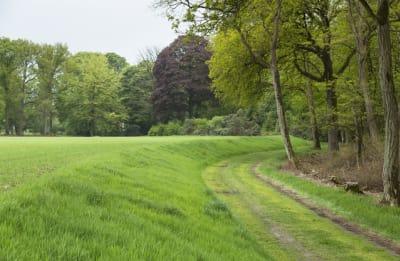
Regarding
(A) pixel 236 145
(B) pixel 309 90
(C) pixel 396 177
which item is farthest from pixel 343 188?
(A) pixel 236 145

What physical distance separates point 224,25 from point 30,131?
80332mm

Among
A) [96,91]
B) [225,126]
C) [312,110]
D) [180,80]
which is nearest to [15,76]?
[96,91]

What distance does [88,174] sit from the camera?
12.7m

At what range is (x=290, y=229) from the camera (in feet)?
40.4

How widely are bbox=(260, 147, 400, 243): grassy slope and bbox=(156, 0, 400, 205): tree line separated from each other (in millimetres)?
938

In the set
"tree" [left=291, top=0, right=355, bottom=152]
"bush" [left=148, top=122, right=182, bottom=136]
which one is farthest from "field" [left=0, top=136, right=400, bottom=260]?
"bush" [left=148, top=122, right=182, bottom=136]

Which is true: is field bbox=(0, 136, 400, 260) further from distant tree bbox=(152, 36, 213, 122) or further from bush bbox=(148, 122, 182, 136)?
distant tree bbox=(152, 36, 213, 122)

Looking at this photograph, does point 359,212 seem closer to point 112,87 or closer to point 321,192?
point 321,192

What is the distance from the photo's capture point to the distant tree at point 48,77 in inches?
3396

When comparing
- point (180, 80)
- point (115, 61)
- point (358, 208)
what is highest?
point (115, 61)

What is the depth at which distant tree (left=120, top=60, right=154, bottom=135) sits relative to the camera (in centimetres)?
8631

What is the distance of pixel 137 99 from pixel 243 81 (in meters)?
54.1

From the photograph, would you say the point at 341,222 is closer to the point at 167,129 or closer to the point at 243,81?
the point at 243,81

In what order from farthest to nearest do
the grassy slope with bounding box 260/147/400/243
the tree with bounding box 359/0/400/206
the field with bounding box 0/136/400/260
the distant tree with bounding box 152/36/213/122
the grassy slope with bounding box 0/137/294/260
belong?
1. the distant tree with bounding box 152/36/213/122
2. the tree with bounding box 359/0/400/206
3. the grassy slope with bounding box 260/147/400/243
4. the field with bounding box 0/136/400/260
5. the grassy slope with bounding box 0/137/294/260
